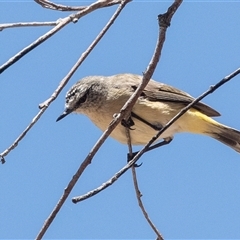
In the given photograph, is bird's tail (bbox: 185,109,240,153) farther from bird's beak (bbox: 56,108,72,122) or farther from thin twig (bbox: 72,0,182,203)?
thin twig (bbox: 72,0,182,203)

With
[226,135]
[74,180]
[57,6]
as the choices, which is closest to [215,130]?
[226,135]

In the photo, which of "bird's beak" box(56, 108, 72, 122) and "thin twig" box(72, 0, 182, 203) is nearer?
"thin twig" box(72, 0, 182, 203)

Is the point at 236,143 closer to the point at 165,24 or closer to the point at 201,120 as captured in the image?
the point at 201,120

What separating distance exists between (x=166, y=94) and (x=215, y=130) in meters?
0.81

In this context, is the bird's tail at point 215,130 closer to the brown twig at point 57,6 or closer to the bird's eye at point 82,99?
the bird's eye at point 82,99

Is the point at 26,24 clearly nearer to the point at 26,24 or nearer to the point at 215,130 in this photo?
the point at 26,24

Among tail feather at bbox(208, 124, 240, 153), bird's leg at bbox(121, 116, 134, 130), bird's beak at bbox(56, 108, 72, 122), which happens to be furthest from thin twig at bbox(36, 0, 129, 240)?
tail feather at bbox(208, 124, 240, 153)

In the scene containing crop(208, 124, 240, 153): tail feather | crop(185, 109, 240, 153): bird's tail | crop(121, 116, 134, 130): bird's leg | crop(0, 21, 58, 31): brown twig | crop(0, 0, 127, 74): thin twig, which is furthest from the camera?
crop(208, 124, 240, 153): tail feather

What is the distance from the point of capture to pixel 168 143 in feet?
20.0

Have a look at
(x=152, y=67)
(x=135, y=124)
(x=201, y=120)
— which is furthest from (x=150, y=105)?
(x=152, y=67)

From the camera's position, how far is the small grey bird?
5.66 m

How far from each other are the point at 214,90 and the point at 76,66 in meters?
0.75

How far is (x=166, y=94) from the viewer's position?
6.12 m

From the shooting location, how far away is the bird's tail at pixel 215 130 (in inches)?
241
